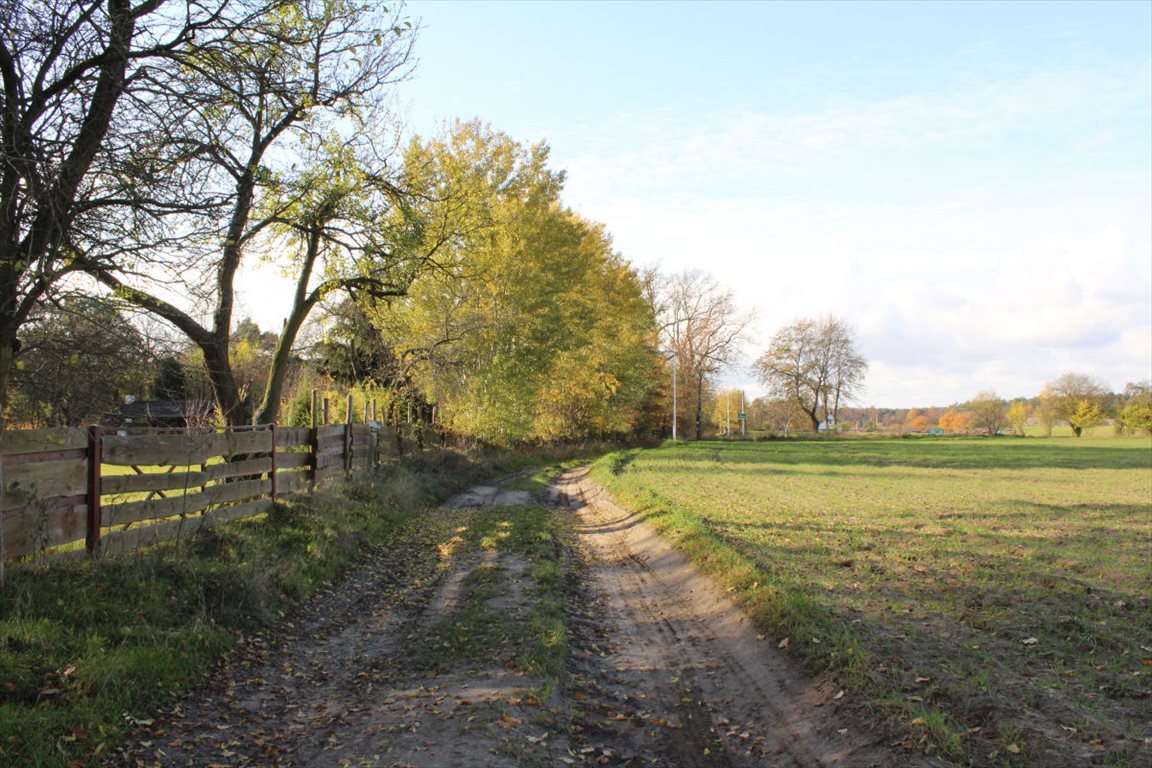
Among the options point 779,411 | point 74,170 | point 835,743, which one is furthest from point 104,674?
point 779,411

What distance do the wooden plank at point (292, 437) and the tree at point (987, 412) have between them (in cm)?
12086

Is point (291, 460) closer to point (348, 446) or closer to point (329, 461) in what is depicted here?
point (329, 461)

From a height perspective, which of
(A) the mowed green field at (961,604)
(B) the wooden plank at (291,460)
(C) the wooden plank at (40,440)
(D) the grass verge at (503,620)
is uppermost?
(C) the wooden plank at (40,440)

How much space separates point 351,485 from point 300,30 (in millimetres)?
9275

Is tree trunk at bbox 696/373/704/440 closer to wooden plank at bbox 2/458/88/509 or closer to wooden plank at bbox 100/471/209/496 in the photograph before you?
wooden plank at bbox 100/471/209/496

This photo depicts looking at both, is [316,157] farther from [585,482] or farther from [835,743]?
[585,482]

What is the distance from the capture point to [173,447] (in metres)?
9.19

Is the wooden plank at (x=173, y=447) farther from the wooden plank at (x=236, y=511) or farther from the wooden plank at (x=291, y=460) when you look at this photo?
the wooden plank at (x=291, y=460)

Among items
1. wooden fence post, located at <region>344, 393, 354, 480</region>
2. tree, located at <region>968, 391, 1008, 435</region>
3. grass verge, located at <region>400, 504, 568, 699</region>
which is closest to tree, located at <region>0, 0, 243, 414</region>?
grass verge, located at <region>400, 504, 568, 699</region>

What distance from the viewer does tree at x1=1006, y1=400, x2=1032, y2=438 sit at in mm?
121438

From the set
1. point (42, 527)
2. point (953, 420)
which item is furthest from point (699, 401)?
point (953, 420)

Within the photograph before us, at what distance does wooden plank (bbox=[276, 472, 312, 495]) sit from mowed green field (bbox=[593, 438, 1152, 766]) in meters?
7.05

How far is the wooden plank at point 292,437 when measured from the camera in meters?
13.3

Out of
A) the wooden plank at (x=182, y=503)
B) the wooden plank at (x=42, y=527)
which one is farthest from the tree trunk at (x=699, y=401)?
the wooden plank at (x=42, y=527)
